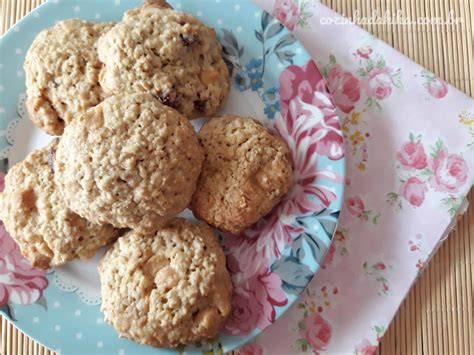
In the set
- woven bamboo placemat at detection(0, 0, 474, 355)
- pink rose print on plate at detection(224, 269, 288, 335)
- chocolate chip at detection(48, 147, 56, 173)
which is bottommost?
woven bamboo placemat at detection(0, 0, 474, 355)

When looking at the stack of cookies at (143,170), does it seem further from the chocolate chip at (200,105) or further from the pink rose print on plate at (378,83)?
the pink rose print on plate at (378,83)

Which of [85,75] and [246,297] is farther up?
[85,75]

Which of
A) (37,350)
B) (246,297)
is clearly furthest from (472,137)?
(37,350)

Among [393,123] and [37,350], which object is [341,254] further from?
[37,350]

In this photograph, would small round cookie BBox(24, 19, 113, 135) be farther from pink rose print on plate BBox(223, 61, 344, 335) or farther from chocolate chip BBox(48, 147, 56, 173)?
pink rose print on plate BBox(223, 61, 344, 335)

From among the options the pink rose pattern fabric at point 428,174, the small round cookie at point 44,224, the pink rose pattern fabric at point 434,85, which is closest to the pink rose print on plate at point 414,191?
the pink rose pattern fabric at point 428,174

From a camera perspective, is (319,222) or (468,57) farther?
(468,57)

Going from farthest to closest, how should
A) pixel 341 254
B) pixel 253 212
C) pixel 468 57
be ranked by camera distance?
pixel 468 57 < pixel 341 254 < pixel 253 212

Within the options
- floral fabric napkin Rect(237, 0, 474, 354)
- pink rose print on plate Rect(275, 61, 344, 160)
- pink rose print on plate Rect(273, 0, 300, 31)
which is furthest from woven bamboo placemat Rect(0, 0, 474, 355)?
pink rose print on plate Rect(273, 0, 300, 31)
